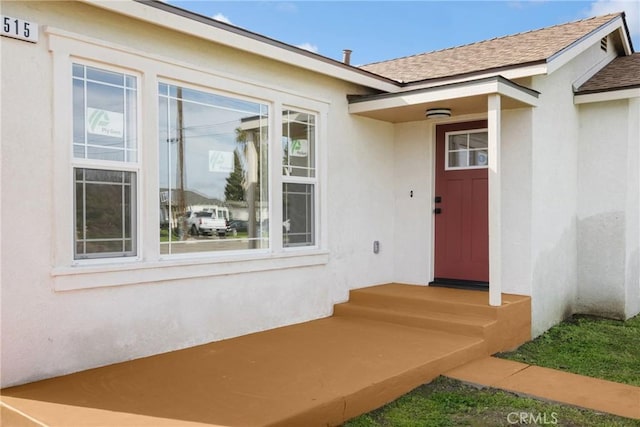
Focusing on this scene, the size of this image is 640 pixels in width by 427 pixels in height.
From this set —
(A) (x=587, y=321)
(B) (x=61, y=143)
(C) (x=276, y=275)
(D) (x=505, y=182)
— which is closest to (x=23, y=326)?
(B) (x=61, y=143)

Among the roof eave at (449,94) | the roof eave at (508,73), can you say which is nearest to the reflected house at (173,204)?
the roof eave at (449,94)

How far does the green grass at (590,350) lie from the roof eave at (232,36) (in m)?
3.80

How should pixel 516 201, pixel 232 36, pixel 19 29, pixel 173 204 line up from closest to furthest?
pixel 19 29 → pixel 173 204 → pixel 232 36 → pixel 516 201

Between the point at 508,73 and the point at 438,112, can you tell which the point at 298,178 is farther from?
the point at 508,73

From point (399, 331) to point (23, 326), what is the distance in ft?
12.1

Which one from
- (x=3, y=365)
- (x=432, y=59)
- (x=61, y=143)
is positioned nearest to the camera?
(x=3, y=365)

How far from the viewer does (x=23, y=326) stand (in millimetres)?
3885

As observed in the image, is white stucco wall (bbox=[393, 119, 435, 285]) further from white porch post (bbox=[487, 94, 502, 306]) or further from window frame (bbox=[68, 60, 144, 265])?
window frame (bbox=[68, 60, 144, 265])

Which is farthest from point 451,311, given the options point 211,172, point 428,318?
point 211,172

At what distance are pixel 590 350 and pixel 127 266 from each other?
5.04 m

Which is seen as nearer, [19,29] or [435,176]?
[19,29]

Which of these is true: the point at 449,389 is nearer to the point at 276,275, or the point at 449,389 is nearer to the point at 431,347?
the point at 431,347

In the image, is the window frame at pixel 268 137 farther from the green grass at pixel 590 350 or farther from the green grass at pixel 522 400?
the green grass at pixel 590 350

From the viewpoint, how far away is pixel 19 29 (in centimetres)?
386
